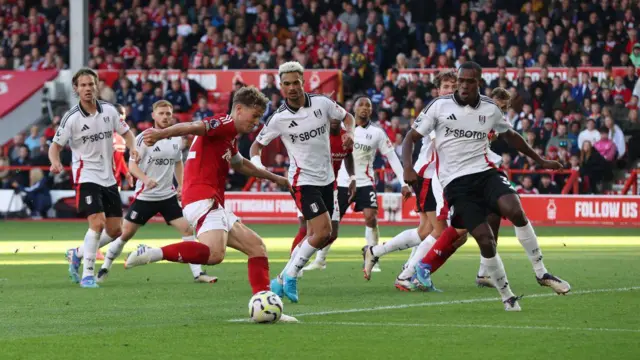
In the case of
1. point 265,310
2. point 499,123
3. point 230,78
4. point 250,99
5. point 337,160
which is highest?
point 250,99

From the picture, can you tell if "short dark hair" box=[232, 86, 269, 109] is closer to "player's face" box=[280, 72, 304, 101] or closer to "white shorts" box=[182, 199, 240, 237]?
"white shorts" box=[182, 199, 240, 237]

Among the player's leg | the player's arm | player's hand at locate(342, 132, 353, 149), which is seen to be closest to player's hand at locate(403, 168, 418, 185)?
the player's leg

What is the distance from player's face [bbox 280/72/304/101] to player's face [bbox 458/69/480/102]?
1711 mm

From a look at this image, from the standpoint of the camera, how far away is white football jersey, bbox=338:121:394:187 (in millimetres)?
16172

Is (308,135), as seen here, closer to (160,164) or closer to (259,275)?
(259,275)

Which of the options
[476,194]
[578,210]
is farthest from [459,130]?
[578,210]

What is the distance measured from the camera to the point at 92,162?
1377 centimetres

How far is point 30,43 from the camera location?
34.9 meters

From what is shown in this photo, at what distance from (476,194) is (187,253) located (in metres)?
2.63

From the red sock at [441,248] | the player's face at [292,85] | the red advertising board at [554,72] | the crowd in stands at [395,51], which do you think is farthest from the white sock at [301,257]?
the red advertising board at [554,72]

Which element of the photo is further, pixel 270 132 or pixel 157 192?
pixel 157 192

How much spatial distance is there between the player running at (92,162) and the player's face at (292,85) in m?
2.49

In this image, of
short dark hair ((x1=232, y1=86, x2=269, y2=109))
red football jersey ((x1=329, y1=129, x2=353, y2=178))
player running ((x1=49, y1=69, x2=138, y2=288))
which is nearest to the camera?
short dark hair ((x1=232, y1=86, x2=269, y2=109))

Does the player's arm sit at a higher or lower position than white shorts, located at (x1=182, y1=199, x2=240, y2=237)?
higher
